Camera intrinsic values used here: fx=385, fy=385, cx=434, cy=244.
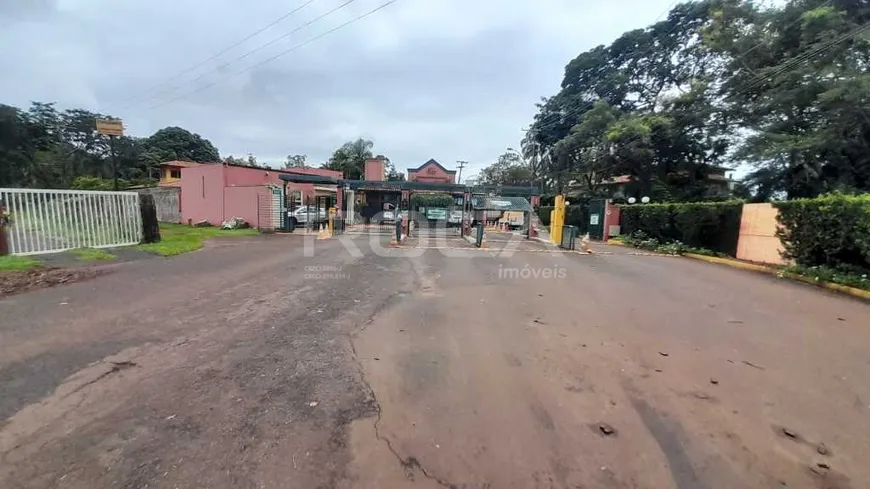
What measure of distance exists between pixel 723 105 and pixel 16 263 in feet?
94.1

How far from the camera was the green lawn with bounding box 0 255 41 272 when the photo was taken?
24.0ft

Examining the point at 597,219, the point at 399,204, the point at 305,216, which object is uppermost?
the point at 399,204

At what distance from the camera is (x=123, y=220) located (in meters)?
11.2

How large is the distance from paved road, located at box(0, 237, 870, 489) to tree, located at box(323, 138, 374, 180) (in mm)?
43693

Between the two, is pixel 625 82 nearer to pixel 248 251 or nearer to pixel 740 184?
pixel 740 184

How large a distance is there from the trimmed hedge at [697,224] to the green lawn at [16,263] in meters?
18.7

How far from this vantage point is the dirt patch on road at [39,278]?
6195 mm

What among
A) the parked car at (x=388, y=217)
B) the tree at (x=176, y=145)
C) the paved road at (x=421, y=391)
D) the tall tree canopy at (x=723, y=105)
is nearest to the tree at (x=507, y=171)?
the tall tree canopy at (x=723, y=105)

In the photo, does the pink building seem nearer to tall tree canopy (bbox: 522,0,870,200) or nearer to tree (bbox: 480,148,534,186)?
tall tree canopy (bbox: 522,0,870,200)

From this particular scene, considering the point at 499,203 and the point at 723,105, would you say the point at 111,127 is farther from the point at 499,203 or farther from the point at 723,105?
the point at 723,105

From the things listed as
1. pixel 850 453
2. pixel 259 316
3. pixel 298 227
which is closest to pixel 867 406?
pixel 850 453

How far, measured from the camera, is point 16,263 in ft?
25.1

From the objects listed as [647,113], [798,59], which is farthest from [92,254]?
[647,113]

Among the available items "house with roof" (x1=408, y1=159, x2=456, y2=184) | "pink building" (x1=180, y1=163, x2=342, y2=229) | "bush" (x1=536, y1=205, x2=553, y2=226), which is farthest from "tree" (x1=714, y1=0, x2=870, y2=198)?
"house with roof" (x1=408, y1=159, x2=456, y2=184)
